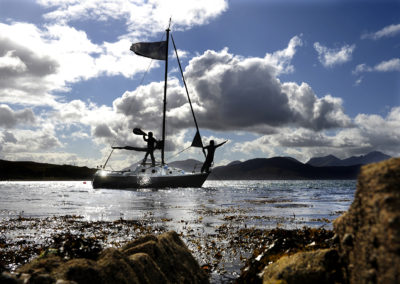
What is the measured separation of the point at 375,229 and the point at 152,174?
180ft

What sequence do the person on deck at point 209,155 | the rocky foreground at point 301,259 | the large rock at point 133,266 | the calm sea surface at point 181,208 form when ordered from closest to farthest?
1. the rocky foreground at point 301,259
2. the large rock at point 133,266
3. the calm sea surface at point 181,208
4. the person on deck at point 209,155

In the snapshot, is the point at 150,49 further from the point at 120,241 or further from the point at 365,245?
the point at 365,245

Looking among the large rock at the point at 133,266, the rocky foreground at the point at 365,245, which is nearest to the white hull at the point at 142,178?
the large rock at the point at 133,266

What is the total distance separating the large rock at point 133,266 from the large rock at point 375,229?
217 centimetres

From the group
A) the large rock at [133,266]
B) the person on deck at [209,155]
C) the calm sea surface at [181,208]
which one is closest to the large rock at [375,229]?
the large rock at [133,266]

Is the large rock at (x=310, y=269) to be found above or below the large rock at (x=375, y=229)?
below

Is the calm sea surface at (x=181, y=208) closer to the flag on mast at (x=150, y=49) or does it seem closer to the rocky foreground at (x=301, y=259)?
the rocky foreground at (x=301, y=259)

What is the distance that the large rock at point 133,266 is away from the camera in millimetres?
3154

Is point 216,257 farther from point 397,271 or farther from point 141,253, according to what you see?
point 397,271

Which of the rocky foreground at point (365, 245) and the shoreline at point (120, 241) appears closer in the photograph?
the rocky foreground at point (365, 245)

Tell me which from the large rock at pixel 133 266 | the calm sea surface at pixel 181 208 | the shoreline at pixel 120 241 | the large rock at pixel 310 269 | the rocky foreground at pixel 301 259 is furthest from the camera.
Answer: the calm sea surface at pixel 181 208

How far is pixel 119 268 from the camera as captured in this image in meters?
3.44

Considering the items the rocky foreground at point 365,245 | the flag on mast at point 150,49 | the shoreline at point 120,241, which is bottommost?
the shoreline at point 120,241

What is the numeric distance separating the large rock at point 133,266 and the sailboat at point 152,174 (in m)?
52.0
